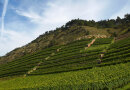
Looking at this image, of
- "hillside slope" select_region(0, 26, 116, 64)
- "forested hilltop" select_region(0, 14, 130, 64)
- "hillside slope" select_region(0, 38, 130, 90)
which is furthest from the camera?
"hillside slope" select_region(0, 26, 116, 64)

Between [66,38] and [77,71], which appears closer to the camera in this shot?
[77,71]

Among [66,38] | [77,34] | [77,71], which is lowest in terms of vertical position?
[77,71]

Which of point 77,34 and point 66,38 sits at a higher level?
point 77,34

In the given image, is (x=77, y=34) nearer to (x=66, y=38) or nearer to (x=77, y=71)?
(x=66, y=38)

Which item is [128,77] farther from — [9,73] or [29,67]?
[9,73]

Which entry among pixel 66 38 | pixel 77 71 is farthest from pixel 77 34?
pixel 77 71

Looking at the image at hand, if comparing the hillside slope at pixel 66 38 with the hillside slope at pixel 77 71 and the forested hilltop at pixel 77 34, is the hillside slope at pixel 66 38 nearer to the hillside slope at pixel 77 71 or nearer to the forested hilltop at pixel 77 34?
the forested hilltop at pixel 77 34

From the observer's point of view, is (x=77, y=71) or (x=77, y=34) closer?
(x=77, y=71)

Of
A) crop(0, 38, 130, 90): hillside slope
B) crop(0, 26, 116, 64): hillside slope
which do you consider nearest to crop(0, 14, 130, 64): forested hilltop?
crop(0, 26, 116, 64): hillside slope

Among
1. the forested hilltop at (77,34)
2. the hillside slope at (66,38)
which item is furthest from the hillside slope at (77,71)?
the hillside slope at (66,38)

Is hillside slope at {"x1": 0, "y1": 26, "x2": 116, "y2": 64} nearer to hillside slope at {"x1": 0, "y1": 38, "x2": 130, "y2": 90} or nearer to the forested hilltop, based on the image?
the forested hilltop

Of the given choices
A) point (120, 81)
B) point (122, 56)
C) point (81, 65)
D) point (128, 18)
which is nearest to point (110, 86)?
point (120, 81)

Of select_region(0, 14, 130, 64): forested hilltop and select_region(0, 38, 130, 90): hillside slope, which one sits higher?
select_region(0, 14, 130, 64): forested hilltop

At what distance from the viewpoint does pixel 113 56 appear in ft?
164
